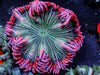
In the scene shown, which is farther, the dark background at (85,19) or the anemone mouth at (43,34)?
the dark background at (85,19)

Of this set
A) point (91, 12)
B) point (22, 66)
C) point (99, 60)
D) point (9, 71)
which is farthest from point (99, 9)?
point (9, 71)

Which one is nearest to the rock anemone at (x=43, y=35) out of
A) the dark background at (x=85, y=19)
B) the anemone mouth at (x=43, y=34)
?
the anemone mouth at (x=43, y=34)

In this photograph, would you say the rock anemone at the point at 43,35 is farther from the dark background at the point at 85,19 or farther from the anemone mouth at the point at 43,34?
the dark background at the point at 85,19

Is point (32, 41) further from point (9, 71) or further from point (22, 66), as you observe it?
point (9, 71)

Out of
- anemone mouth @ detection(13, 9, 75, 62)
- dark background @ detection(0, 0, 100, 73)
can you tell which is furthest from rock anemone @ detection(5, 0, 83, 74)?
dark background @ detection(0, 0, 100, 73)

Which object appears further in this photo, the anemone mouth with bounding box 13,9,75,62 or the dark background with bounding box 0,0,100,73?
the dark background with bounding box 0,0,100,73

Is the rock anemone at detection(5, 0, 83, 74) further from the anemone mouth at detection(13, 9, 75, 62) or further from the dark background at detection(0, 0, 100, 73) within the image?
the dark background at detection(0, 0, 100, 73)

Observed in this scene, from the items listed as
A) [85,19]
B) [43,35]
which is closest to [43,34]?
[43,35]
